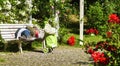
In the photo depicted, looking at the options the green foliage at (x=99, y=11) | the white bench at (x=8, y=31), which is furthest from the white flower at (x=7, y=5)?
the green foliage at (x=99, y=11)

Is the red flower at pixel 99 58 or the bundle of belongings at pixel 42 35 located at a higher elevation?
the red flower at pixel 99 58

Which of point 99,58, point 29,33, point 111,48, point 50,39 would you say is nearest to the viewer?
point 99,58

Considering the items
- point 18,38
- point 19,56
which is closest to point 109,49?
point 19,56

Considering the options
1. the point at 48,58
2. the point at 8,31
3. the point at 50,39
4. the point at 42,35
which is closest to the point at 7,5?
the point at 8,31

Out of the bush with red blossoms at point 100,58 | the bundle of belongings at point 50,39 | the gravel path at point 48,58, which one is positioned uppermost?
the bush with red blossoms at point 100,58

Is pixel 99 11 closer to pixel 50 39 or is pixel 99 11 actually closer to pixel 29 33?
pixel 50 39

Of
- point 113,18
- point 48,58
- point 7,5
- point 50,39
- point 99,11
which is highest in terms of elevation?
point 113,18

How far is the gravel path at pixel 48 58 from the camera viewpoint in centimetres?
1008

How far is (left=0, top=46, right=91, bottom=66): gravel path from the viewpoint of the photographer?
10.1 m

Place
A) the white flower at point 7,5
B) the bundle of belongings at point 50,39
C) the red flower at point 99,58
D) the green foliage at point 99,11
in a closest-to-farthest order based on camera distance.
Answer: the red flower at point 99,58, the bundle of belongings at point 50,39, the white flower at point 7,5, the green foliage at point 99,11

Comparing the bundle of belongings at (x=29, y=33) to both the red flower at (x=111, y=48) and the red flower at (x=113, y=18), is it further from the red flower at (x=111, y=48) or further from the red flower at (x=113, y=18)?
the red flower at (x=111, y=48)

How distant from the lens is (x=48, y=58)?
10844mm

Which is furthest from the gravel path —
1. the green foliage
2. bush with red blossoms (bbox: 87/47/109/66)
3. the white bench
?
bush with red blossoms (bbox: 87/47/109/66)

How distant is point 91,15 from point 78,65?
6687 millimetres
